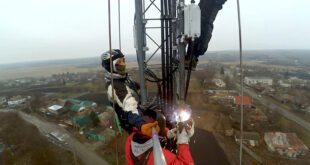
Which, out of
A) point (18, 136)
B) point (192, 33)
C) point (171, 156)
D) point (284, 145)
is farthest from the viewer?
point (18, 136)

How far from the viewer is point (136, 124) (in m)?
2.11

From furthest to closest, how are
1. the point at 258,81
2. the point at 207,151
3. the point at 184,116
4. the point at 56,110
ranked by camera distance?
the point at 258,81 → the point at 56,110 → the point at 207,151 → the point at 184,116

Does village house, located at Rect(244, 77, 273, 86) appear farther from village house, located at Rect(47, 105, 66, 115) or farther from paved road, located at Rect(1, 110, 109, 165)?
paved road, located at Rect(1, 110, 109, 165)

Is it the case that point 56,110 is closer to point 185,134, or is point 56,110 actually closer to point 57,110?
point 57,110

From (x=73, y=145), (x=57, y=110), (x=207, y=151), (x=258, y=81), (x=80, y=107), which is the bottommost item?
(x=73, y=145)

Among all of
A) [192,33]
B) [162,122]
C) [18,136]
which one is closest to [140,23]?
[192,33]

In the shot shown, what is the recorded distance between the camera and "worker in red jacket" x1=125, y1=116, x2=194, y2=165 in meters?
2.01

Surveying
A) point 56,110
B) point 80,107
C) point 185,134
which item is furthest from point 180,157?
point 56,110

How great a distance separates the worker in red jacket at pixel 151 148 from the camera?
79.2 inches

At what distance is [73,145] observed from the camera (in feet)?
47.3

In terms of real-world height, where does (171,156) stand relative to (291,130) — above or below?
above

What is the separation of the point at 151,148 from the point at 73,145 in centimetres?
1346

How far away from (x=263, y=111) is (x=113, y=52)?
68.6 feet

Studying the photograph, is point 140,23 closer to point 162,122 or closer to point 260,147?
point 162,122
